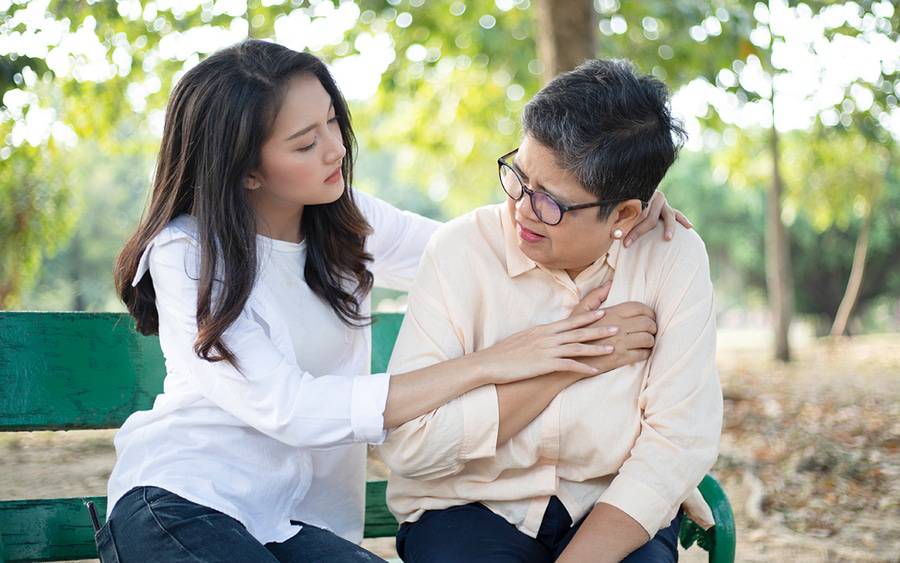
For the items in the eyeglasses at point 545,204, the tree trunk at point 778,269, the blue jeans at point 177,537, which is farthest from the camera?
the tree trunk at point 778,269

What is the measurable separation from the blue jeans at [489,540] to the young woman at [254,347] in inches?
→ 5.9

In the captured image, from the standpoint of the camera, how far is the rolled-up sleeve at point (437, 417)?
2186mm

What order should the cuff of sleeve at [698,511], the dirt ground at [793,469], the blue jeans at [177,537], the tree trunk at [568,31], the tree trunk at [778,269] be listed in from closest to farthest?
the blue jeans at [177,537] → the cuff of sleeve at [698,511] → the dirt ground at [793,469] → the tree trunk at [568,31] → the tree trunk at [778,269]

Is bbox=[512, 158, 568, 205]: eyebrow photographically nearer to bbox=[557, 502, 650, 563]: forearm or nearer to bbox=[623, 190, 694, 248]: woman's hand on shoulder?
bbox=[623, 190, 694, 248]: woman's hand on shoulder

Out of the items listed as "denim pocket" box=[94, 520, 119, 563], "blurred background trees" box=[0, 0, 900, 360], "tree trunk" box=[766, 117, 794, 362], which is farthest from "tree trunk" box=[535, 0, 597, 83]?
"tree trunk" box=[766, 117, 794, 362]

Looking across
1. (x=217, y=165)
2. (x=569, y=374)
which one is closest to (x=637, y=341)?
(x=569, y=374)

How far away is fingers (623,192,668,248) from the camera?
2371mm

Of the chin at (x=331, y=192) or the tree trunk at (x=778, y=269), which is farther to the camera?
the tree trunk at (x=778, y=269)

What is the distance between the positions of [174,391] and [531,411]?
823mm

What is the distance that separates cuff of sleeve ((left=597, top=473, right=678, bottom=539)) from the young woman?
10.9 inches

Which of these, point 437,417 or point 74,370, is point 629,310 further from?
point 74,370

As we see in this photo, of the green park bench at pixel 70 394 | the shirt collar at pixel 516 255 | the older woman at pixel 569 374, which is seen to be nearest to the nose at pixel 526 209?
the older woman at pixel 569 374

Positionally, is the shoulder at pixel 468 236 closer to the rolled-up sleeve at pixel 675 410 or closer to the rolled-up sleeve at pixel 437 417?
the rolled-up sleeve at pixel 437 417

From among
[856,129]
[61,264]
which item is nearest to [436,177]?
[856,129]
